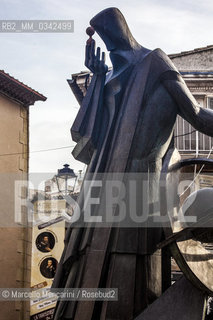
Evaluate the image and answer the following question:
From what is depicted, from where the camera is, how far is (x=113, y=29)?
640 cm

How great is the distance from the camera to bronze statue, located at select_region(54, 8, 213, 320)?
5484mm

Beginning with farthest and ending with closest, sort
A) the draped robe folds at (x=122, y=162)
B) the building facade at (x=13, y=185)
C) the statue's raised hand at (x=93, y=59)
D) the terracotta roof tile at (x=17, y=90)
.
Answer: the terracotta roof tile at (x=17, y=90) → the building facade at (x=13, y=185) → the statue's raised hand at (x=93, y=59) → the draped robe folds at (x=122, y=162)

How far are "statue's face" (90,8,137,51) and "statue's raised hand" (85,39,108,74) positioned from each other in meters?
0.16

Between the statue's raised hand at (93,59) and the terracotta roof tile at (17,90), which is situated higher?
the terracotta roof tile at (17,90)

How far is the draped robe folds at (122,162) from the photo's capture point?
5465 mm

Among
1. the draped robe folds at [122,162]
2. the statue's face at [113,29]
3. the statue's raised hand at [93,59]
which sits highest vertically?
the statue's face at [113,29]

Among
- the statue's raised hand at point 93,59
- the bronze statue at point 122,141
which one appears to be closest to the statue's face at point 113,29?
the bronze statue at point 122,141

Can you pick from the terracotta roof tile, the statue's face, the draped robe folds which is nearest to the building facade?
the terracotta roof tile

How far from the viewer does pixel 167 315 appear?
5305 millimetres

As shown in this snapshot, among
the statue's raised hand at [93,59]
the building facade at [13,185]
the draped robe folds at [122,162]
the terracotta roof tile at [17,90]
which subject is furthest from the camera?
the terracotta roof tile at [17,90]

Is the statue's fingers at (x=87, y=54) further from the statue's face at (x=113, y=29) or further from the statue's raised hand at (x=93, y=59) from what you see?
the statue's face at (x=113, y=29)

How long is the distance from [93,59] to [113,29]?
366mm

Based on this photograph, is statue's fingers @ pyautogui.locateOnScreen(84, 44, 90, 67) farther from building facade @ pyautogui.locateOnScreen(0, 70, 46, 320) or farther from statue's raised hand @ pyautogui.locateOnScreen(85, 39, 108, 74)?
building facade @ pyautogui.locateOnScreen(0, 70, 46, 320)

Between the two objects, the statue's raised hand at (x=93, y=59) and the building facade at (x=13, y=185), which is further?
the building facade at (x=13, y=185)
